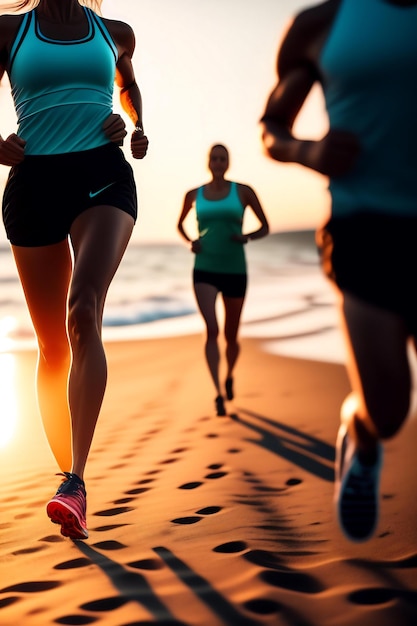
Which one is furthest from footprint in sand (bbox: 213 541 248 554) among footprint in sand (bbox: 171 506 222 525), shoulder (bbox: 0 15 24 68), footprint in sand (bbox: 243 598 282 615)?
shoulder (bbox: 0 15 24 68)

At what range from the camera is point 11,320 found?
770 inches

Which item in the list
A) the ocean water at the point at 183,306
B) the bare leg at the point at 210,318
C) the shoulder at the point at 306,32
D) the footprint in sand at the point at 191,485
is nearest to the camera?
the shoulder at the point at 306,32

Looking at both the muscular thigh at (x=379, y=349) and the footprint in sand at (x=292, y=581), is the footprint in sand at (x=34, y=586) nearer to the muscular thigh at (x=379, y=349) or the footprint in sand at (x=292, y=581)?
the footprint in sand at (x=292, y=581)

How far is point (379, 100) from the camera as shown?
1.93 metres

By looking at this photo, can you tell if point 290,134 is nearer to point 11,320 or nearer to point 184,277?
point 11,320

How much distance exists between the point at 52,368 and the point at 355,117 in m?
2.01

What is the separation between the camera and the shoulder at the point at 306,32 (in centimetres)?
209

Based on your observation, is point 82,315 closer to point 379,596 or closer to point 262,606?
point 262,606

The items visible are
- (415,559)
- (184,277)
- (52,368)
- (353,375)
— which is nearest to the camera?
(353,375)

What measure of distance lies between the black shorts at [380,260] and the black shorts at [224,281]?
399 cm

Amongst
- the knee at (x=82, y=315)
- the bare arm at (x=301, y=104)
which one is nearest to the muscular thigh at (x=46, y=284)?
the knee at (x=82, y=315)

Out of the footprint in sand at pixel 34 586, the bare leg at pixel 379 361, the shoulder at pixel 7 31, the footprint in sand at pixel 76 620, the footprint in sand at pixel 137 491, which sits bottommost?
the footprint in sand at pixel 137 491

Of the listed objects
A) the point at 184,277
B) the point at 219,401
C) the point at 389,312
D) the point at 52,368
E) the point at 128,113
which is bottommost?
the point at 184,277

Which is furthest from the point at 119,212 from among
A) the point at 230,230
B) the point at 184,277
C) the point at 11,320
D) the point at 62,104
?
the point at 184,277
